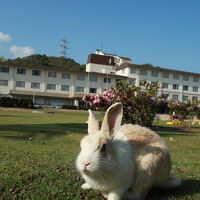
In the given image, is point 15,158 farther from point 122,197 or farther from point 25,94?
point 25,94

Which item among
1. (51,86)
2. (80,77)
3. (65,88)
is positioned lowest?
(65,88)

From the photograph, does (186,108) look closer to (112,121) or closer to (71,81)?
(112,121)

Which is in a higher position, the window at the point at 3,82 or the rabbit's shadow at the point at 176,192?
the window at the point at 3,82

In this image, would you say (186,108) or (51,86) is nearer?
(186,108)

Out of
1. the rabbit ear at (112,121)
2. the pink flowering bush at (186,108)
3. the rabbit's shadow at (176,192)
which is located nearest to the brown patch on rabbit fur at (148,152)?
the rabbit's shadow at (176,192)

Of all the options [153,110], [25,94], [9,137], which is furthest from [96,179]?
[25,94]

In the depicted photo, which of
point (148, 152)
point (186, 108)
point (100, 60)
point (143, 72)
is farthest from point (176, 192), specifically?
point (100, 60)

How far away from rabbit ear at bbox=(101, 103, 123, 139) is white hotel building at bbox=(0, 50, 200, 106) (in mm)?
48951

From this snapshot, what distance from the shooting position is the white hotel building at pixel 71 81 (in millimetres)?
54156

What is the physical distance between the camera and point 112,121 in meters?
2.92

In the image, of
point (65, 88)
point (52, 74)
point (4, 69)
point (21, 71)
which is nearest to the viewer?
point (4, 69)

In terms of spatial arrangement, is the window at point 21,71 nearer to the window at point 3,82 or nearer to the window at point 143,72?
the window at point 3,82

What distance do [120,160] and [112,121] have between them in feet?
1.58

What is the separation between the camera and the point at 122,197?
3023 mm
